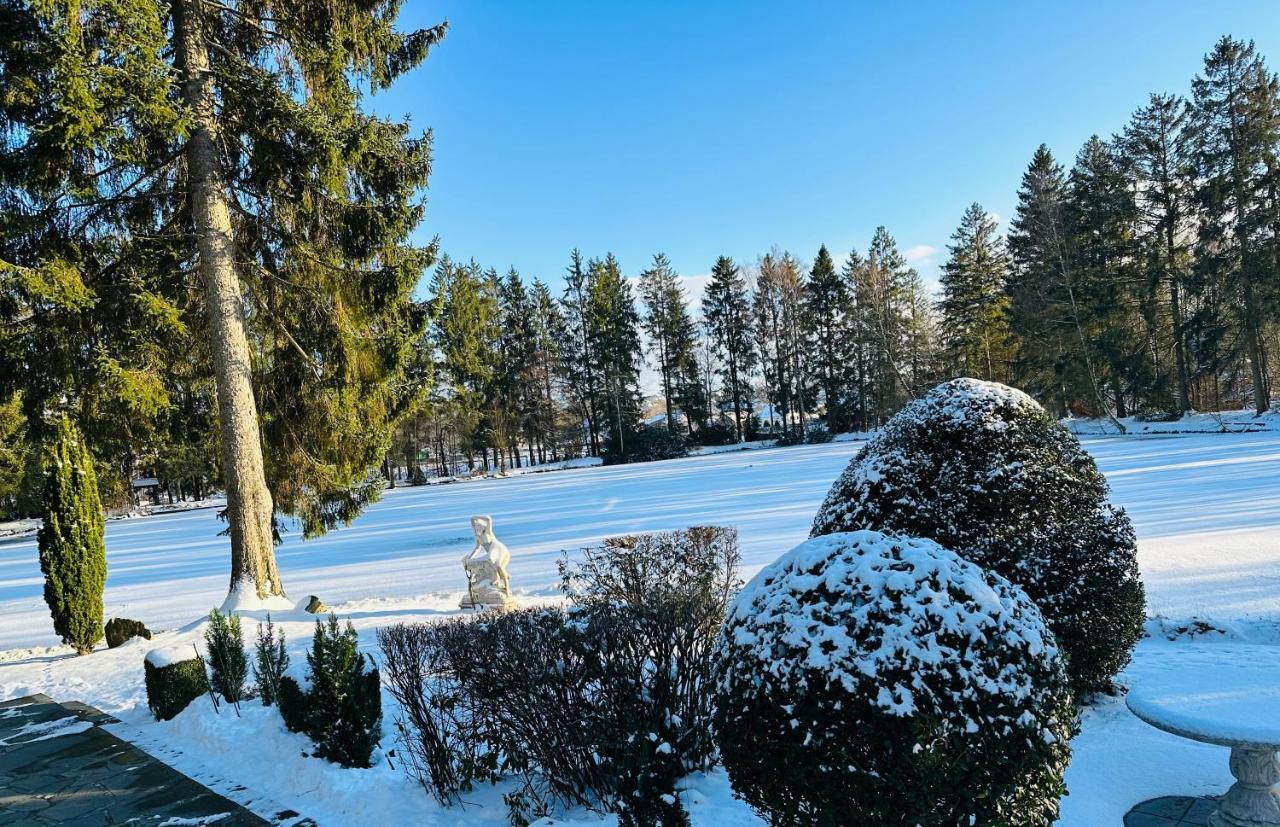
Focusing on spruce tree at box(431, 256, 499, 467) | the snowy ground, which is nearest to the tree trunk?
the snowy ground

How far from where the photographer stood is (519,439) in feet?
161

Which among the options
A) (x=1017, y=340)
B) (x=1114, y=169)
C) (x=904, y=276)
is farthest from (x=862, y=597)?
(x=904, y=276)

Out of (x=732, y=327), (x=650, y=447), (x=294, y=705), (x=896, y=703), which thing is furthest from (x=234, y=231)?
(x=732, y=327)

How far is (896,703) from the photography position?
7.21 feet

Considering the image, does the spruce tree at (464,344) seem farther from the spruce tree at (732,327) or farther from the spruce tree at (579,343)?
the spruce tree at (732,327)

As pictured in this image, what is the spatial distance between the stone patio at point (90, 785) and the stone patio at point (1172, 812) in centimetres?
458

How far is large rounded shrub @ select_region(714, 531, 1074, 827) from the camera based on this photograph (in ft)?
7.20

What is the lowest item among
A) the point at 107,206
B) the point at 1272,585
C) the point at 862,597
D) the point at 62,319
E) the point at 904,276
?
the point at 1272,585

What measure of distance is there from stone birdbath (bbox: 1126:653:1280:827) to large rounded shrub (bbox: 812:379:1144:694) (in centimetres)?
79

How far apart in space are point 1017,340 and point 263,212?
38394 millimetres

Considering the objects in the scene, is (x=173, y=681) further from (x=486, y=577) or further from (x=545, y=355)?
(x=545, y=355)

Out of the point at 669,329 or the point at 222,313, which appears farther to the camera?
the point at 669,329

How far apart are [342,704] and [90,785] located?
2.26m

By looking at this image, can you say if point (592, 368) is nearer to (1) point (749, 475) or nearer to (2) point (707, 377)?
(2) point (707, 377)
